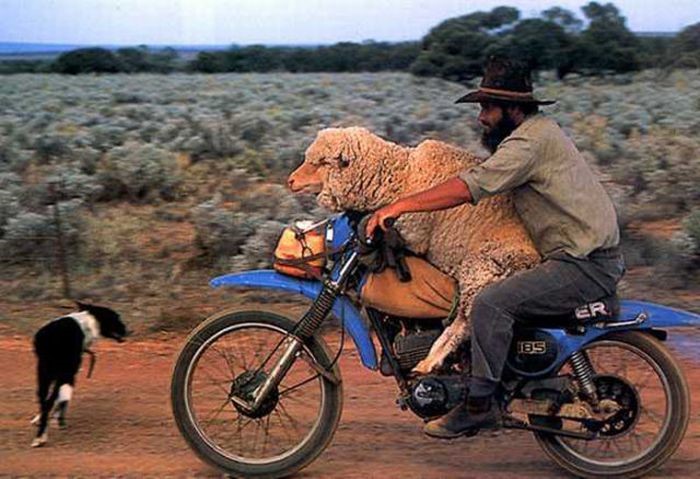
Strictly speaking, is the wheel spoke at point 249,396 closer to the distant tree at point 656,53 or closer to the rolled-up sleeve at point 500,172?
the rolled-up sleeve at point 500,172

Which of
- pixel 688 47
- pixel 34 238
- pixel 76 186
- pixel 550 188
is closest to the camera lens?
pixel 550 188

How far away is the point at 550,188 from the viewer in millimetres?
5355

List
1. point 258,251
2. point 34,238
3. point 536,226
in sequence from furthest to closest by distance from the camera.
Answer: point 34,238
point 258,251
point 536,226

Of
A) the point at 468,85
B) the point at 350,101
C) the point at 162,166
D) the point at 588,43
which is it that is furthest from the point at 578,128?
the point at 588,43

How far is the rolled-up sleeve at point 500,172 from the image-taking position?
5.20 m

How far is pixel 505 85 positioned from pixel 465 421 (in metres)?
1.58

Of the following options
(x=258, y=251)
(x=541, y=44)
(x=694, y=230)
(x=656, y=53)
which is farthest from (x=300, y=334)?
(x=656, y=53)

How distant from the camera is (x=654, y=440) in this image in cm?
573

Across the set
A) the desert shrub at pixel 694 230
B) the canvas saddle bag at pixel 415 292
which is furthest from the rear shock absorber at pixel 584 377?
the desert shrub at pixel 694 230

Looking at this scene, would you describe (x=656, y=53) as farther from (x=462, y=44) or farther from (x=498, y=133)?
(x=498, y=133)

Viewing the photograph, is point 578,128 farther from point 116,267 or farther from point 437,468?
point 437,468

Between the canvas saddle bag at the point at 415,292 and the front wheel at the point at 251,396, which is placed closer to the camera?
the canvas saddle bag at the point at 415,292

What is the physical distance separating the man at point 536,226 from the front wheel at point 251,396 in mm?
761

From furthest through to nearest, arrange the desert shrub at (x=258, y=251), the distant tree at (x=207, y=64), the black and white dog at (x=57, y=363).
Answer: the distant tree at (x=207, y=64) → the desert shrub at (x=258, y=251) → the black and white dog at (x=57, y=363)
